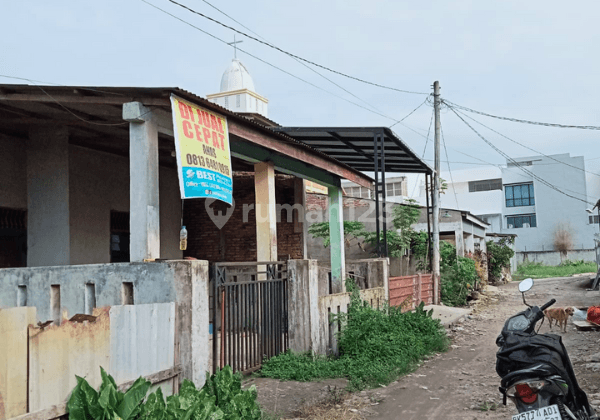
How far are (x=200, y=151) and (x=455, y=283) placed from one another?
564 inches

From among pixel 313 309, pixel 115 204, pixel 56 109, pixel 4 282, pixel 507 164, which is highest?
pixel 507 164

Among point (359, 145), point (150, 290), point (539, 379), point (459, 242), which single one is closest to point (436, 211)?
point (459, 242)

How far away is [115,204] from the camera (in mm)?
11047

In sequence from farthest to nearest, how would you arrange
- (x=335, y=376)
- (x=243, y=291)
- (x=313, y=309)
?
(x=313, y=309) → (x=335, y=376) → (x=243, y=291)

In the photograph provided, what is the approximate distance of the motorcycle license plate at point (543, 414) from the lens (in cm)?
375

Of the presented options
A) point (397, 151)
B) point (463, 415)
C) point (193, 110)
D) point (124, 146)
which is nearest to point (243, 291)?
point (193, 110)

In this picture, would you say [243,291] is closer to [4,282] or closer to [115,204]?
[4,282]

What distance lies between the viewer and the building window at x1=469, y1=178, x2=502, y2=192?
51.4 meters

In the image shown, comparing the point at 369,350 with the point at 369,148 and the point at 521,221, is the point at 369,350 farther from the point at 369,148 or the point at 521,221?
the point at 521,221

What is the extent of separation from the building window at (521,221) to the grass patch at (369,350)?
41158 mm

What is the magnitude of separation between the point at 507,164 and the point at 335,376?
154ft

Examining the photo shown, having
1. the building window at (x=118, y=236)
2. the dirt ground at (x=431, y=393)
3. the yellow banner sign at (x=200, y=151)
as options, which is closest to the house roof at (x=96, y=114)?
the yellow banner sign at (x=200, y=151)

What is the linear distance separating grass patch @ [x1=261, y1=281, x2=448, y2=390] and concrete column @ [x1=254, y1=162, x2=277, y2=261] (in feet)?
5.43

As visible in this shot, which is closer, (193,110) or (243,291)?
(193,110)
